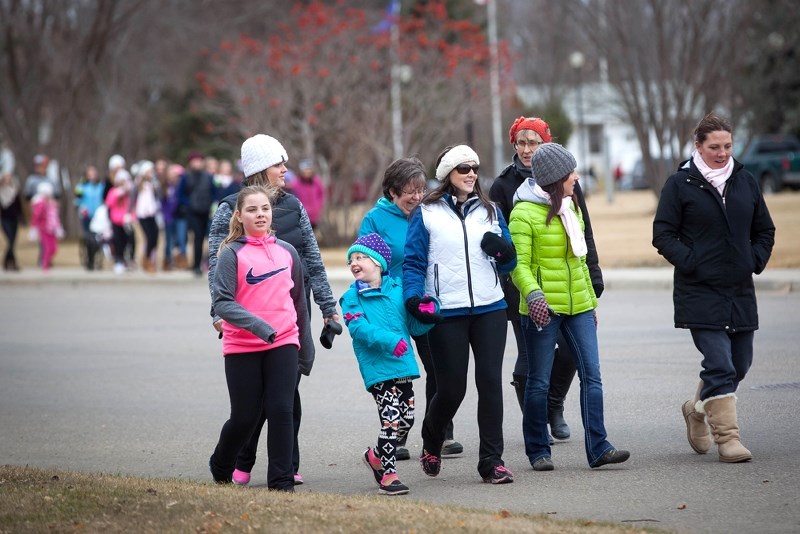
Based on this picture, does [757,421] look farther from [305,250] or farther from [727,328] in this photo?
[305,250]

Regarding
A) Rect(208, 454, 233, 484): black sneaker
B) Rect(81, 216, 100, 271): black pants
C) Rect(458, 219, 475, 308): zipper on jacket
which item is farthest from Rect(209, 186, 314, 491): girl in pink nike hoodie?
Rect(81, 216, 100, 271): black pants

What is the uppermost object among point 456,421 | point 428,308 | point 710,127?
point 710,127

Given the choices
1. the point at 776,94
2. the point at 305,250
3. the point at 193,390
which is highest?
the point at 776,94

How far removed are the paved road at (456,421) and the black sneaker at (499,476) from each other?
0.06 metres

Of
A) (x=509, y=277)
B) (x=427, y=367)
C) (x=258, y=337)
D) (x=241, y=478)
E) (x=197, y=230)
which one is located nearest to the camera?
(x=258, y=337)

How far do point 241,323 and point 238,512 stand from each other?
113cm

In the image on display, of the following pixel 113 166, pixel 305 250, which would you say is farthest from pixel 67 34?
pixel 305 250

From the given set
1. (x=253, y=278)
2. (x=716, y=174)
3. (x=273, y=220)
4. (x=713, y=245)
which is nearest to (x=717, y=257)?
(x=713, y=245)

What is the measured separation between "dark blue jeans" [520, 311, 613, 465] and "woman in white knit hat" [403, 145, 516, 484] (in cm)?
30

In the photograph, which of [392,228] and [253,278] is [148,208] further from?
[253,278]

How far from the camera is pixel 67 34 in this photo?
3734cm

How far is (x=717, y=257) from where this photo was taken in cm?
725

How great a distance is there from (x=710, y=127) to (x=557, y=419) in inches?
83.5

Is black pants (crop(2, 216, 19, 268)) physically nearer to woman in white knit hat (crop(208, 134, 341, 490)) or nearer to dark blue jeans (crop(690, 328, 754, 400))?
woman in white knit hat (crop(208, 134, 341, 490))
